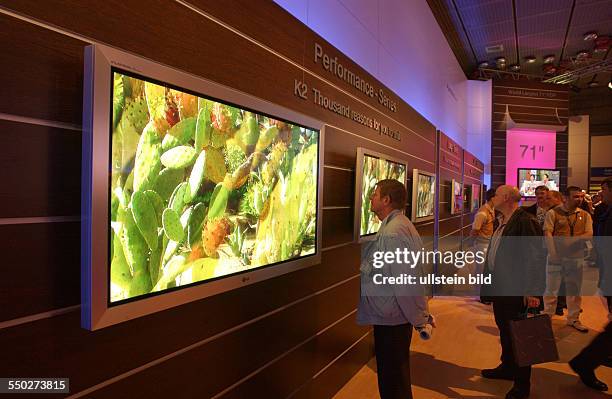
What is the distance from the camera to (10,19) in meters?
1.06

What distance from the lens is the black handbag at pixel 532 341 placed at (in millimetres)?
2871

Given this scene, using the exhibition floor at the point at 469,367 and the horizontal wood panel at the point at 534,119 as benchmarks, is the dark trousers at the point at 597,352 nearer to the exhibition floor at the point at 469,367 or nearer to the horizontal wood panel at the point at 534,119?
the exhibition floor at the point at 469,367

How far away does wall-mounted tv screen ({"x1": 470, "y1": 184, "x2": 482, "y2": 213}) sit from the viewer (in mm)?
9617

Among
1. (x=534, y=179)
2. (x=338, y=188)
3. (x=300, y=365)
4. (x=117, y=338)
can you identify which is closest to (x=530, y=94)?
(x=534, y=179)

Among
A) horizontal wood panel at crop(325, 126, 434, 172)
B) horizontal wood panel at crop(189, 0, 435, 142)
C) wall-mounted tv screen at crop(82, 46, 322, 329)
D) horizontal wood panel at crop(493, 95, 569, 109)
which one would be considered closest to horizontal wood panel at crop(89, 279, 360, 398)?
wall-mounted tv screen at crop(82, 46, 322, 329)

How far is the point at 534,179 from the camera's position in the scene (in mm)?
11094

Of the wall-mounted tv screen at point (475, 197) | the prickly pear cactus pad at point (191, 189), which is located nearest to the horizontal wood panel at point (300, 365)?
the prickly pear cactus pad at point (191, 189)

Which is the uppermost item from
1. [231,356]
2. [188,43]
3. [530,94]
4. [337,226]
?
[530,94]

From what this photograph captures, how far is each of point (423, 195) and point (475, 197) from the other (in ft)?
18.0

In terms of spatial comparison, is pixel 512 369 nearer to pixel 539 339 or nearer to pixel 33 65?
pixel 539 339

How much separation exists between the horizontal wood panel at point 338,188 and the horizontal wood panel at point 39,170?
183cm

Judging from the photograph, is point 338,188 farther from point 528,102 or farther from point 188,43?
point 528,102

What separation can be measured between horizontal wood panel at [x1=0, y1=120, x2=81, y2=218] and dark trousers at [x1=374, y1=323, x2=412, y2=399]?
1709mm

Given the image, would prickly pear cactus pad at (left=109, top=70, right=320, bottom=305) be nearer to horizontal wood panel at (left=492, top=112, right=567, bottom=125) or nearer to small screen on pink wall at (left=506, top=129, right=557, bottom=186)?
horizontal wood panel at (left=492, top=112, right=567, bottom=125)
